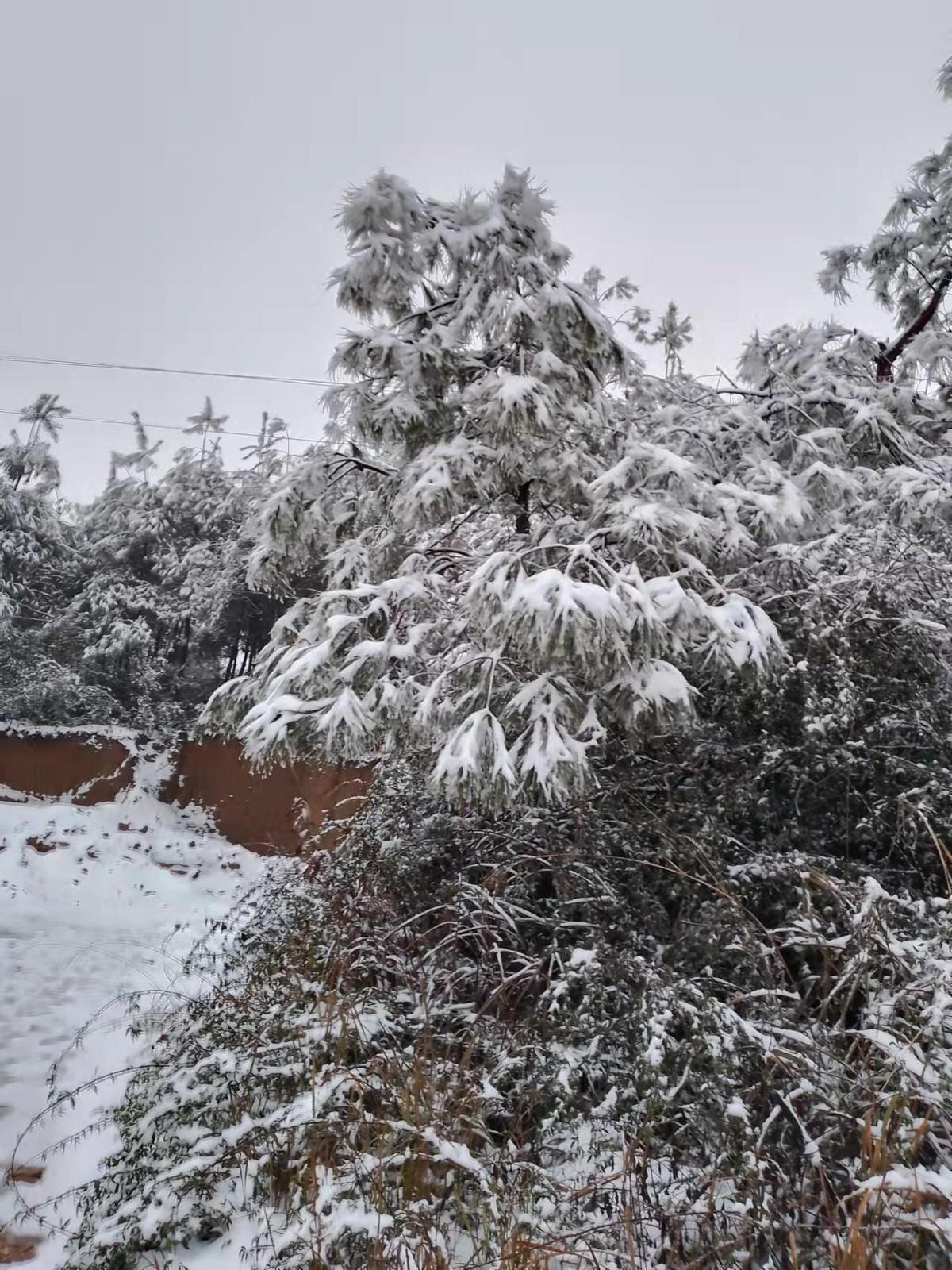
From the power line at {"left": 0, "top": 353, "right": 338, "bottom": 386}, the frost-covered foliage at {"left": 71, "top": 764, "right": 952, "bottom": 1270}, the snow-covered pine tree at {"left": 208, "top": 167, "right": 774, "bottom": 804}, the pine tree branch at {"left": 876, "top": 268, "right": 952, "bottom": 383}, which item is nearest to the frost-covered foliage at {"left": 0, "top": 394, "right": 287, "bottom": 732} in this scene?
the power line at {"left": 0, "top": 353, "right": 338, "bottom": 386}

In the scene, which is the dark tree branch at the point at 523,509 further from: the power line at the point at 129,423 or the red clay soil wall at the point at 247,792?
the power line at the point at 129,423

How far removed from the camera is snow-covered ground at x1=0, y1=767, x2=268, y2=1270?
3074 mm

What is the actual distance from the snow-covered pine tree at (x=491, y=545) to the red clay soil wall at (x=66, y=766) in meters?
9.04

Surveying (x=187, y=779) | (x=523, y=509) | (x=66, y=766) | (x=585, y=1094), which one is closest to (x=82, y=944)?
(x=585, y=1094)

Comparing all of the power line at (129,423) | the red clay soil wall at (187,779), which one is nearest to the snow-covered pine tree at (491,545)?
the red clay soil wall at (187,779)

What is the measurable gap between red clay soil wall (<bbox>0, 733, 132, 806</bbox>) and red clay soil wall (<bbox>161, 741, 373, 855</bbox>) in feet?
3.24

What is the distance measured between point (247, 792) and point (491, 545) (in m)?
7.67

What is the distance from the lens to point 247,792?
10.6 meters

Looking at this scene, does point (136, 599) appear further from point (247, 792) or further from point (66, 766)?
point (247, 792)

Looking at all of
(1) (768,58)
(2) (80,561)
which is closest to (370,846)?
(2) (80,561)

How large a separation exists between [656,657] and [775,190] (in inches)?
918

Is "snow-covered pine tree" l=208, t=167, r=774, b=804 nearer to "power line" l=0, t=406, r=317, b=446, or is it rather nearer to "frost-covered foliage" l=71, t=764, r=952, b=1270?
Answer: "frost-covered foliage" l=71, t=764, r=952, b=1270

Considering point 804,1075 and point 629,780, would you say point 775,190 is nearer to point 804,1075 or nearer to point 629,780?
point 629,780

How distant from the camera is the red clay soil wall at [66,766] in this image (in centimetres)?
1184
